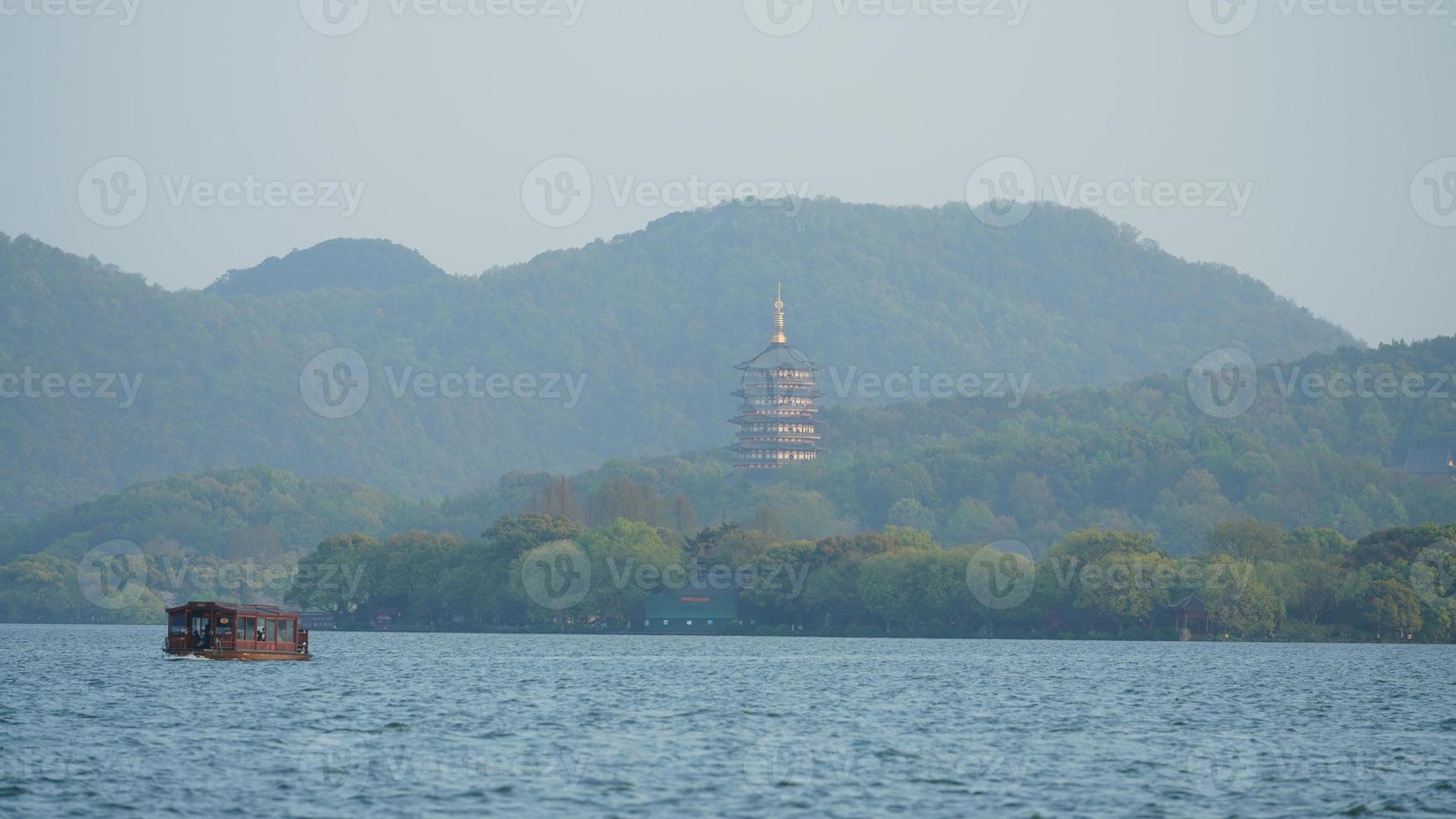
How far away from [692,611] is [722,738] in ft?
304

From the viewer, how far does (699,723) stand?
56594 mm

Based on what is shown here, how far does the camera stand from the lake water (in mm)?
40250

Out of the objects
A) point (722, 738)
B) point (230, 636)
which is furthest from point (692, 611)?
point (722, 738)

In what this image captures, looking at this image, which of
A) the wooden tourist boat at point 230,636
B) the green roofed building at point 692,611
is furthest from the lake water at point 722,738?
the green roofed building at point 692,611

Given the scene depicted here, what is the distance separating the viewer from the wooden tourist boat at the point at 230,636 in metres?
87.8

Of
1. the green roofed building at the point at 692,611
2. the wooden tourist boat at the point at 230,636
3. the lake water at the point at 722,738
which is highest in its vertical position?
the green roofed building at the point at 692,611

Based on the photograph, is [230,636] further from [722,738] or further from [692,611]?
[692,611]

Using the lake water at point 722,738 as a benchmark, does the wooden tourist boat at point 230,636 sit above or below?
above

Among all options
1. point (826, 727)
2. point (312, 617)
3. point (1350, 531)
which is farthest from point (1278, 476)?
point (826, 727)

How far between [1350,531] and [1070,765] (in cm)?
14590

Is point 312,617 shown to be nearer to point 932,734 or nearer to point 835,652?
point 835,652

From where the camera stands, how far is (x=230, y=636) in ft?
290

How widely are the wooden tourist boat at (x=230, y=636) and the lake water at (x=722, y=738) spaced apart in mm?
779

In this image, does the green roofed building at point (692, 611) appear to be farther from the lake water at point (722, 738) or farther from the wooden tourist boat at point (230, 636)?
the wooden tourist boat at point (230, 636)
